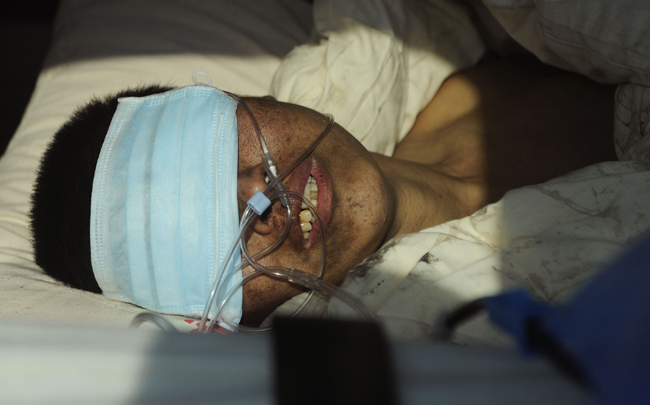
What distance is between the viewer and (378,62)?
1535 mm

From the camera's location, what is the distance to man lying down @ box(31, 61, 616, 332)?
1.04 metres

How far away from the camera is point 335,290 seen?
0.99 meters

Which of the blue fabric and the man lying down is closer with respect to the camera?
the blue fabric

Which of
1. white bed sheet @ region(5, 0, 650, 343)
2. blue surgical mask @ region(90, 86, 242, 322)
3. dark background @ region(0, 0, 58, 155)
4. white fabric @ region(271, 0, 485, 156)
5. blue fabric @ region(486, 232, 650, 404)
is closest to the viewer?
blue fabric @ region(486, 232, 650, 404)

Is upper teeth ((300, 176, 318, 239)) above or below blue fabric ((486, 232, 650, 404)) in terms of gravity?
below

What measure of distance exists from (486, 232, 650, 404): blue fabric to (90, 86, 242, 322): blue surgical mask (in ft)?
2.39

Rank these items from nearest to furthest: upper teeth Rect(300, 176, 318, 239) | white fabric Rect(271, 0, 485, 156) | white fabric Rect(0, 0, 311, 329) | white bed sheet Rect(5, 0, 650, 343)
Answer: white bed sheet Rect(5, 0, 650, 343), upper teeth Rect(300, 176, 318, 239), white fabric Rect(271, 0, 485, 156), white fabric Rect(0, 0, 311, 329)

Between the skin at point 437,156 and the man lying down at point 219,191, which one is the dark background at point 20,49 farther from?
the skin at point 437,156

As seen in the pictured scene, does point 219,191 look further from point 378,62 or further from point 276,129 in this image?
point 378,62

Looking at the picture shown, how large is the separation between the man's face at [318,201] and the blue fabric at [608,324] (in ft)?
2.12

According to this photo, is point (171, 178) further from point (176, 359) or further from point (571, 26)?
point (571, 26)

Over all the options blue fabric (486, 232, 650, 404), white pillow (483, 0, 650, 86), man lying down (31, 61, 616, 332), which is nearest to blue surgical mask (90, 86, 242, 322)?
man lying down (31, 61, 616, 332)

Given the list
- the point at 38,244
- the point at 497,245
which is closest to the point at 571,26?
the point at 497,245

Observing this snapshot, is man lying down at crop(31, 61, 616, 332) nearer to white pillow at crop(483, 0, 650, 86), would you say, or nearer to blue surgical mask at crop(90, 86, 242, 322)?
blue surgical mask at crop(90, 86, 242, 322)
